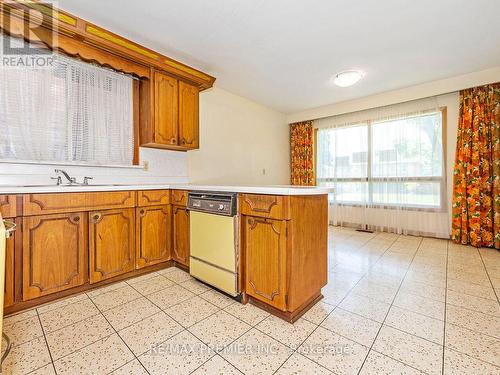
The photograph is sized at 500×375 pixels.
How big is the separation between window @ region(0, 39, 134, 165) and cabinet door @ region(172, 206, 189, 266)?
0.94 m

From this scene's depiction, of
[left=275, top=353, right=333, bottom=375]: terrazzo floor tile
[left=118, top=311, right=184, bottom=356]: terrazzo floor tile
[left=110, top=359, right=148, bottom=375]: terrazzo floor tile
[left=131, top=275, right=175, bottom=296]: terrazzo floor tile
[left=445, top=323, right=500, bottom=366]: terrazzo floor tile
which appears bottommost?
[left=275, top=353, right=333, bottom=375]: terrazzo floor tile

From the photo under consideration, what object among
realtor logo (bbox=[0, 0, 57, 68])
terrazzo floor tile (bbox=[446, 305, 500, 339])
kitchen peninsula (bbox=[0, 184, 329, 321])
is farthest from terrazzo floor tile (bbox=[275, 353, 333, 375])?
realtor logo (bbox=[0, 0, 57, 68])

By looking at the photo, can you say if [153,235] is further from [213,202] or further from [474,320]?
[474,320]

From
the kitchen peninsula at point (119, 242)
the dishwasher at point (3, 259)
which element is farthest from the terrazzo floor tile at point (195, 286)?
the dishwasher at point (3, 259)

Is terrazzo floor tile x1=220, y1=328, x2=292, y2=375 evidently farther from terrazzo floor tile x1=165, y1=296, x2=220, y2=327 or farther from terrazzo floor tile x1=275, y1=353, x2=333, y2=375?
terrazzo floor tile x1=165, y1=296, x2=220, y2=327

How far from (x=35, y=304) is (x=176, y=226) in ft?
3.95

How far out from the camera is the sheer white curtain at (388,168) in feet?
12.0

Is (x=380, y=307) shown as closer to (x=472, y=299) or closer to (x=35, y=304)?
(x=472, y=299)

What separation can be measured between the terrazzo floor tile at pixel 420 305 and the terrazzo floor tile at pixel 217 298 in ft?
4.33

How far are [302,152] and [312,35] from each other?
291cm

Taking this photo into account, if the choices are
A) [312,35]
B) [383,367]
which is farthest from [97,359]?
[312,35]

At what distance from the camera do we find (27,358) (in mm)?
1231

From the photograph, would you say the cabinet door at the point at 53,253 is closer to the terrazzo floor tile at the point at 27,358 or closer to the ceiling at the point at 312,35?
the terrazzo floor tile at the point at 27,358

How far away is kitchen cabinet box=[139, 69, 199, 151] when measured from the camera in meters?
2.57
